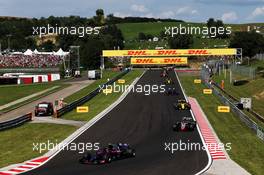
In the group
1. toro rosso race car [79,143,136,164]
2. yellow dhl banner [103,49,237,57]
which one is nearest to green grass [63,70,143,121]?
toro rosso race car [79,143,136,164]

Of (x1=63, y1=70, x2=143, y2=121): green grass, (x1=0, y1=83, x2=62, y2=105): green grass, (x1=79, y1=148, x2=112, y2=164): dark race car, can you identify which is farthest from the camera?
(x1=0, y1=83, x2=62, y2=105): green grass

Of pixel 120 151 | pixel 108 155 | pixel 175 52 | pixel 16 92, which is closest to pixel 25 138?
pixel 120 151

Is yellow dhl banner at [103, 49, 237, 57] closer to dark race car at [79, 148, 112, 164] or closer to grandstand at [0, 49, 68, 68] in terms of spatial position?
dark race car at [79, 148, 112, 164]

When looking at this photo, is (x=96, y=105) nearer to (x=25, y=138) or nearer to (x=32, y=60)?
(x=25, y=138)

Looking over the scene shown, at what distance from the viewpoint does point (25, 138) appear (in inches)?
1572

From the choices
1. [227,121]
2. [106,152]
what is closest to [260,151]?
[106,152]

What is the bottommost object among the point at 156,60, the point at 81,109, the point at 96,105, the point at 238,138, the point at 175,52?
the point at 238,138

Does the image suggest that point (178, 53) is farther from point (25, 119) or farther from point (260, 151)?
point (260, 151)

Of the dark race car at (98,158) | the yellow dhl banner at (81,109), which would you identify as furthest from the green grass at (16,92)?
the dark race car at (98,158)

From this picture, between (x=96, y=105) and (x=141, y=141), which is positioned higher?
(x=96, y=105)

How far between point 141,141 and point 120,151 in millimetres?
7191

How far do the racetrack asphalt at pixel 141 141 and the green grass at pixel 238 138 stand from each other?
2.34m

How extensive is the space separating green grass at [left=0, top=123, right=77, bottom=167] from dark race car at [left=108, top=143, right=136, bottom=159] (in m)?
5.42

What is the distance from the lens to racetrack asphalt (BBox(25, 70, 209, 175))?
27406 mm
